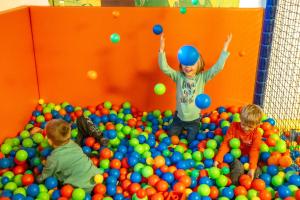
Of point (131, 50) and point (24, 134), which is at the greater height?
point (131, 50)

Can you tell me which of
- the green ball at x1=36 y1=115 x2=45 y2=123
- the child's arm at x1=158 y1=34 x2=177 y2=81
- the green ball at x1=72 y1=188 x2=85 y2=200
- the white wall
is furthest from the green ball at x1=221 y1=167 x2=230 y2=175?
the white wall

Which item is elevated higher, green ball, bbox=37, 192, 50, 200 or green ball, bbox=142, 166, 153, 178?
green ball, bbox=142, 166, 153, 178

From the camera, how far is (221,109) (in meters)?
2.71

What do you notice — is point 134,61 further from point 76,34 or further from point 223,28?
point 223,28

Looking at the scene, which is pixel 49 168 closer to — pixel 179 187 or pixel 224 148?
pixel 179 187

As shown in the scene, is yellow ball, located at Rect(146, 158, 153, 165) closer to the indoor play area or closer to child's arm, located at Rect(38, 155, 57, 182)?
the indoor play area

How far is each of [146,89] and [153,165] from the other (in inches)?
33.2

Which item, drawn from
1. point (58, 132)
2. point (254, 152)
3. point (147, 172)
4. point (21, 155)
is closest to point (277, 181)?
point (254, 152)

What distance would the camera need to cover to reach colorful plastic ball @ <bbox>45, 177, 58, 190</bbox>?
183cm

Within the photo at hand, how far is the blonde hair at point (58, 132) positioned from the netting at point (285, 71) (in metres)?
1.58

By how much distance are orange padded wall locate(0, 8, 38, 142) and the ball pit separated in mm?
100

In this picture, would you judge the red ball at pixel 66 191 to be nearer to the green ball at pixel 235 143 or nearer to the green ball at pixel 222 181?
the green ball at pixel 222 181

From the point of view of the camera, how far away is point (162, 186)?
185 cm

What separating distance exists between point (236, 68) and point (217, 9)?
46 cm
